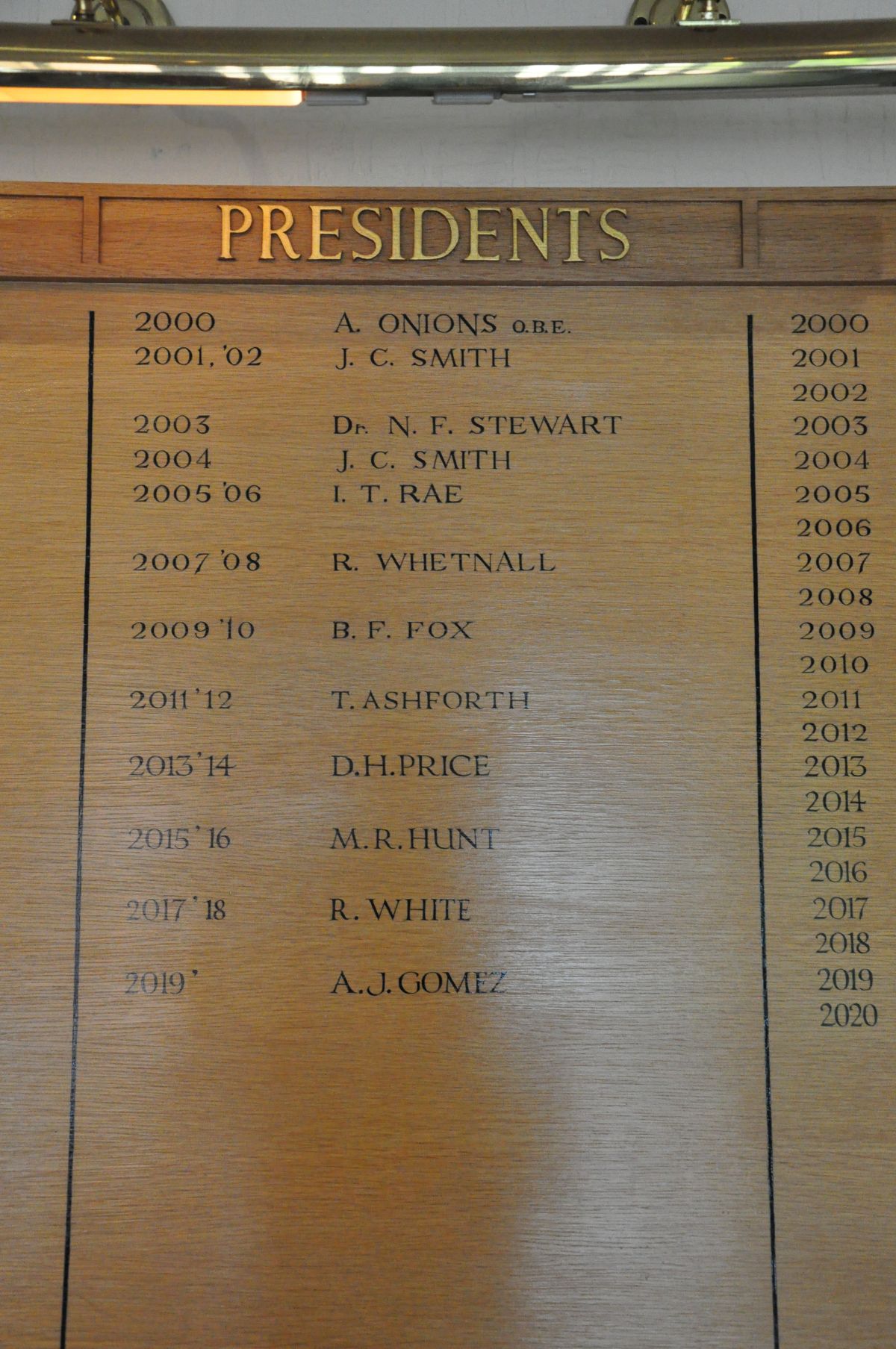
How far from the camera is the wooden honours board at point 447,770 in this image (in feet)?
6.79

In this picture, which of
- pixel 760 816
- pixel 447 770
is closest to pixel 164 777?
pixel 447 770

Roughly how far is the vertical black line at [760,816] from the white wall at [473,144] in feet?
1.23

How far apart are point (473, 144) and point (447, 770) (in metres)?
1.24

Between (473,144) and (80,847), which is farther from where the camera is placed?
(473,144)

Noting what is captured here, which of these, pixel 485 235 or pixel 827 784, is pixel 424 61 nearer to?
pixel 485 235

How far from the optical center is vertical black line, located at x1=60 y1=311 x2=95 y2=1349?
Result: 2.05m

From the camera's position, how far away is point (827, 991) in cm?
213

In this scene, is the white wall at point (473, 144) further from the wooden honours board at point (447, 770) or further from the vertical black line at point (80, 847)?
the vertical black line at point (80, 847)

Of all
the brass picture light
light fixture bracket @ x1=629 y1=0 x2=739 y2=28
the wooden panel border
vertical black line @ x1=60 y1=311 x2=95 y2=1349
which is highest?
light fixture bracket @ x1=629 y1=0 x2=739 y2=28

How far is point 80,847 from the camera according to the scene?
7.02 ft

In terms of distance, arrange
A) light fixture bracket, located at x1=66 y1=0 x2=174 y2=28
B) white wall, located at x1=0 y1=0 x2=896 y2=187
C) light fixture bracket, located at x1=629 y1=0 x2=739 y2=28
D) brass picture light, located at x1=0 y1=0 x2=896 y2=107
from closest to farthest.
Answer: brass picture light, located at x1=0 y1=0 x2=896 y2=107 < light fixture bracket, located at x1=629 y1=0 x2=739 y2=28 < light fixture bracket, located at x1=66 y1=0 x2=174 y2=28 < white wall, located at x1=0 y1=0 x2=896 y2=187

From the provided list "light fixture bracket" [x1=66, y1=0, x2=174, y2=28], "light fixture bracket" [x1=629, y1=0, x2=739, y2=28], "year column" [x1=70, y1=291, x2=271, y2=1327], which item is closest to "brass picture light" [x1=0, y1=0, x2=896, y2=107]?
"light fixture bracket" [x1=629, y1=0, x2=739, y2=28]

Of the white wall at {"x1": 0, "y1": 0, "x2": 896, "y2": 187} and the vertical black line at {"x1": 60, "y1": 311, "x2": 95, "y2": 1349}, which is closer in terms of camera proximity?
the vertical black line at {"x1": 60, "y1": 311, "x2": 95, "y2": 1349}

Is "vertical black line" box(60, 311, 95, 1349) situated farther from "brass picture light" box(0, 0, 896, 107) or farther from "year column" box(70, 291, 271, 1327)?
"brass picture light" box(0, 0, 896, 107)
